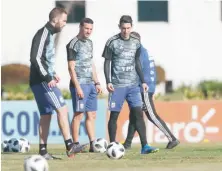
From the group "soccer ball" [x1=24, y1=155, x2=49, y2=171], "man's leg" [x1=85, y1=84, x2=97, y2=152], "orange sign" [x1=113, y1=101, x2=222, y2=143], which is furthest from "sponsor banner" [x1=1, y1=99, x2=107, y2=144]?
"soccer ball" [x1=24, y1=155, x2=49, y2=171]

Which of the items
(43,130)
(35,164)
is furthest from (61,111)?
(35,164)

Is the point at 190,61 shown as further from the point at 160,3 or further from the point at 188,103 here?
the point at 188,103

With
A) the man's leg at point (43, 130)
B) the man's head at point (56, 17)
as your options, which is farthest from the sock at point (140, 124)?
the man's head at point (56, 17)

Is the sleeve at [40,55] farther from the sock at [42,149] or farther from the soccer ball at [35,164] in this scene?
the soccer ball at [35,164]

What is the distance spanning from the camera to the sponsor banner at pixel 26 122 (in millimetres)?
19703

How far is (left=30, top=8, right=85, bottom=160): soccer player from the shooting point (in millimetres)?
11828

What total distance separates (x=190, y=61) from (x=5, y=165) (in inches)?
918

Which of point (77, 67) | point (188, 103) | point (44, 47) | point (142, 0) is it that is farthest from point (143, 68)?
point (142, 0)

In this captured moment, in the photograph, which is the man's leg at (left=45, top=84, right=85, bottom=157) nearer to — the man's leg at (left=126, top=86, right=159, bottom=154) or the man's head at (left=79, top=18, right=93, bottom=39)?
the man's leg at (left=126, top=86, right=159, bottom=154)

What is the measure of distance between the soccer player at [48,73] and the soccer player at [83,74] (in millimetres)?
1146

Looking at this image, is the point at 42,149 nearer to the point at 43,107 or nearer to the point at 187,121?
the point at 43,107

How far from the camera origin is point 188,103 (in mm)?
20203

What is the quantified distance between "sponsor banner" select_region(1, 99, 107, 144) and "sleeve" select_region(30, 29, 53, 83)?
25.5ft

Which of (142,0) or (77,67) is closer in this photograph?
(77,67)
